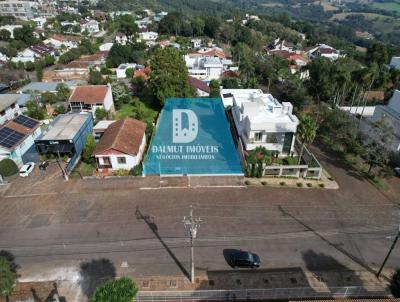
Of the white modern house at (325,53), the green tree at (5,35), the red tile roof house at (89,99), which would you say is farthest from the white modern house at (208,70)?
the green tree at (5,35)

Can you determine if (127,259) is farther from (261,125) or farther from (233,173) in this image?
(261,125)

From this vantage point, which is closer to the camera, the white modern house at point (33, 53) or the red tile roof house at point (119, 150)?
the red tile roof house at point (119, 150)

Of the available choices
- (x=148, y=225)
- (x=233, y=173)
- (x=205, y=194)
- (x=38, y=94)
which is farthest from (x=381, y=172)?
(x=38, y=94)

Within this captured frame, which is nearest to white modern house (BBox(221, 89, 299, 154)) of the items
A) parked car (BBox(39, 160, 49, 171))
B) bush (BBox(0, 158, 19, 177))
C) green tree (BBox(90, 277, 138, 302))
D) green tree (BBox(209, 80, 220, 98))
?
green tree (BBox(209, 80, 220, 98))

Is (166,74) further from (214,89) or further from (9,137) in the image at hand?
(9,137)

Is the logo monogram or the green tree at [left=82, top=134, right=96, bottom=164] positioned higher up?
the green tree at [left=82, top=134, right=96, bottom=164]

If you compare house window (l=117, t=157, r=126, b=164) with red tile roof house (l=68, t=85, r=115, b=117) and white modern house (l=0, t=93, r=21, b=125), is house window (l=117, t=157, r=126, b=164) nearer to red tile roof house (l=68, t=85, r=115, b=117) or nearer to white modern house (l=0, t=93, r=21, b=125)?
red tile roof house (l=68, t=85, r=115, b=117)

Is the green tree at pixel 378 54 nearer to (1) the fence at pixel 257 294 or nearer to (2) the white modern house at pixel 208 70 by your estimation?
(2) the white modern house at pixel 208 70
